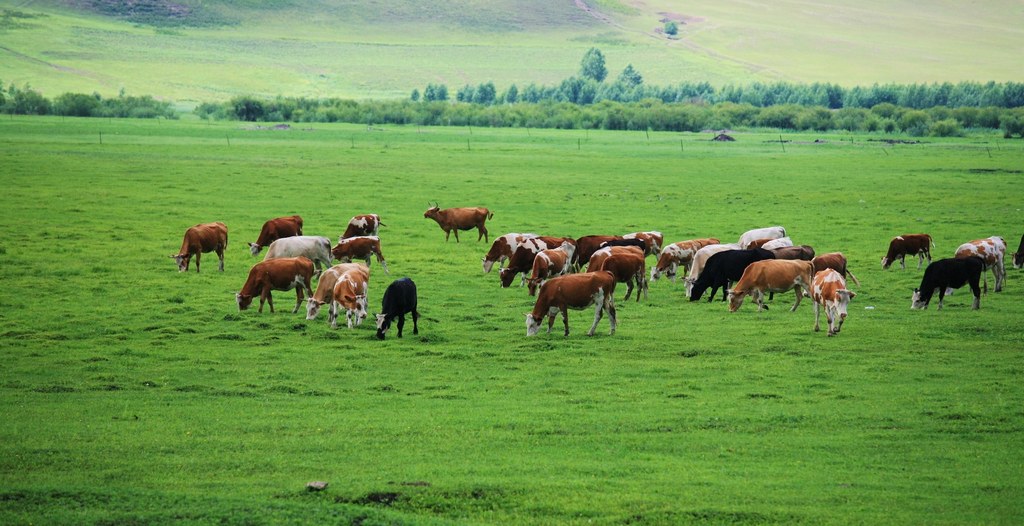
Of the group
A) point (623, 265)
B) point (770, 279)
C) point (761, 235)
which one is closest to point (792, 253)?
point (770, 279)

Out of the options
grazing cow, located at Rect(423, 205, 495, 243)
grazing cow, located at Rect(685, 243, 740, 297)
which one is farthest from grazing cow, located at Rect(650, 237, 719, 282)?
grazing cow, located at Rect(423, 205, 495, 243)

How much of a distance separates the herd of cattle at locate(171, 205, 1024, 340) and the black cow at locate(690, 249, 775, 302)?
0.07 ft

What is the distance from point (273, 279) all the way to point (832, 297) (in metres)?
10.6

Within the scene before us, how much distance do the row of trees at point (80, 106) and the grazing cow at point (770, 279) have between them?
10142 cm

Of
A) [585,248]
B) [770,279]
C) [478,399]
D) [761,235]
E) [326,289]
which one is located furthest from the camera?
[761,235]

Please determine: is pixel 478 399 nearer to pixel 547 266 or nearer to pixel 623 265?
pixel 623 265

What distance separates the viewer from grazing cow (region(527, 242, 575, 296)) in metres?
23.2

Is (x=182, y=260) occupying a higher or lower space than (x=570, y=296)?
lower

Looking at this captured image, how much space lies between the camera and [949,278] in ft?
70.8

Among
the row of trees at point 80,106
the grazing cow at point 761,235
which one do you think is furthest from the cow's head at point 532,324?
the row of trees at point 80,106

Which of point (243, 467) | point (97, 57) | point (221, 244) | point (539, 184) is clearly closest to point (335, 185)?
point (539, 184)

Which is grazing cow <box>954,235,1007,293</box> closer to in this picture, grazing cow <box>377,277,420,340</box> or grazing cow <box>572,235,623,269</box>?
grazing cow <box>572,235,623,269</box>

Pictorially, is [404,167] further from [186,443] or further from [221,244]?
[186,443]

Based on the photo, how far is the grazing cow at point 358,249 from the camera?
85.8 ft
